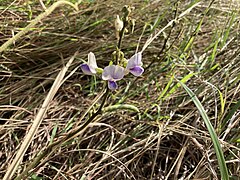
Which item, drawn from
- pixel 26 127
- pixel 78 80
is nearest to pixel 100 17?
pixel 78 80

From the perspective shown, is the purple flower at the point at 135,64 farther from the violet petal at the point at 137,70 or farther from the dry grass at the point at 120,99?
the dry grass at the point at 120,99

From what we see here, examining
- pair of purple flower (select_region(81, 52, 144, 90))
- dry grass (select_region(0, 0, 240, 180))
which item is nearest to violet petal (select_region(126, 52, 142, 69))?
pair of purple flower (select_region(81, 52, 144, 90))

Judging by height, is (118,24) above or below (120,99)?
above

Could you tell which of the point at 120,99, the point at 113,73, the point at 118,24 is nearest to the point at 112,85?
the point at 113,73

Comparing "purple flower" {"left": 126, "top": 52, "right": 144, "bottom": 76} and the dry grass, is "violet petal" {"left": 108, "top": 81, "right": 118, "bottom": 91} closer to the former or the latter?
"purple flower" {"left": 126, "top": 52, "right": 144, "bottom": 76}

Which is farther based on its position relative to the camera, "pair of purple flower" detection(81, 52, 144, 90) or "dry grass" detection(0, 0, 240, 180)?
"dry grass" detection(0, 0, 240, 180)

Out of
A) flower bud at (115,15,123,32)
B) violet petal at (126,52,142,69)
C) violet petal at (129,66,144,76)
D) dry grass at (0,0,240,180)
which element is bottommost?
dry grass at (0,0,240,180)

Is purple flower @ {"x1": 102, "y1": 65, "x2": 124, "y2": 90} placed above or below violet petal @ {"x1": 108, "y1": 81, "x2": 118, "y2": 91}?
above

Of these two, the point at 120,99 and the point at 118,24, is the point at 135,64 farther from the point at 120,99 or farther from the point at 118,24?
the point at 120,99

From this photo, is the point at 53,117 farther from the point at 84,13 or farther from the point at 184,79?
the point at 84,13
